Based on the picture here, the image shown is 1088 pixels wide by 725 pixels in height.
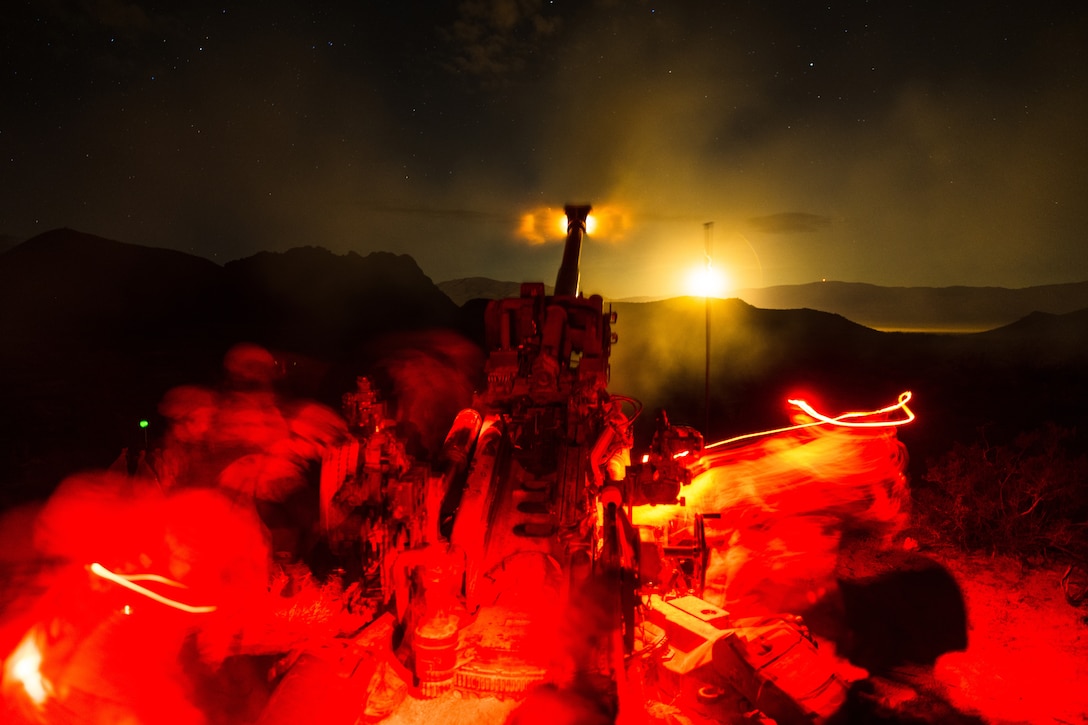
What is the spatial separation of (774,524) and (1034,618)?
4.58m

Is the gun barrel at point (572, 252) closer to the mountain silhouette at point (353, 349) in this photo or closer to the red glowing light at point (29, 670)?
the mountain silhouette at point (353, 349)

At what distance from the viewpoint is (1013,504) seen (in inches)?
538

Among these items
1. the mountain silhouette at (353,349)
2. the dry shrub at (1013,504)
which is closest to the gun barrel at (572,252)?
the mountain silhouette at (353,349)

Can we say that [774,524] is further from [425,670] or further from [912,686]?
[425,670]

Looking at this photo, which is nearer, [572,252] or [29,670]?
[29,670]

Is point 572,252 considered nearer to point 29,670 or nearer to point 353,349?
point 29,670

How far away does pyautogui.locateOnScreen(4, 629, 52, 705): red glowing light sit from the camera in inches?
151

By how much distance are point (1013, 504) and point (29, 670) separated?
1733 cm

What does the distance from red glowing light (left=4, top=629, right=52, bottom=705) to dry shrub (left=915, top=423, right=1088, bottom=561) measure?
16194 mm

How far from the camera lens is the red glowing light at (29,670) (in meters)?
3.84

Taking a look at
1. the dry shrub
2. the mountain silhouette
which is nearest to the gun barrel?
the mountain silhouette

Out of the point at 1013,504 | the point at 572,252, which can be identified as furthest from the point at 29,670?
the point at 1013,504

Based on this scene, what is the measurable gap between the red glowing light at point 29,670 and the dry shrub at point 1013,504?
1619cm

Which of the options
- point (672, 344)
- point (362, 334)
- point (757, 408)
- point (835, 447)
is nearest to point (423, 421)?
point (835, 447)
